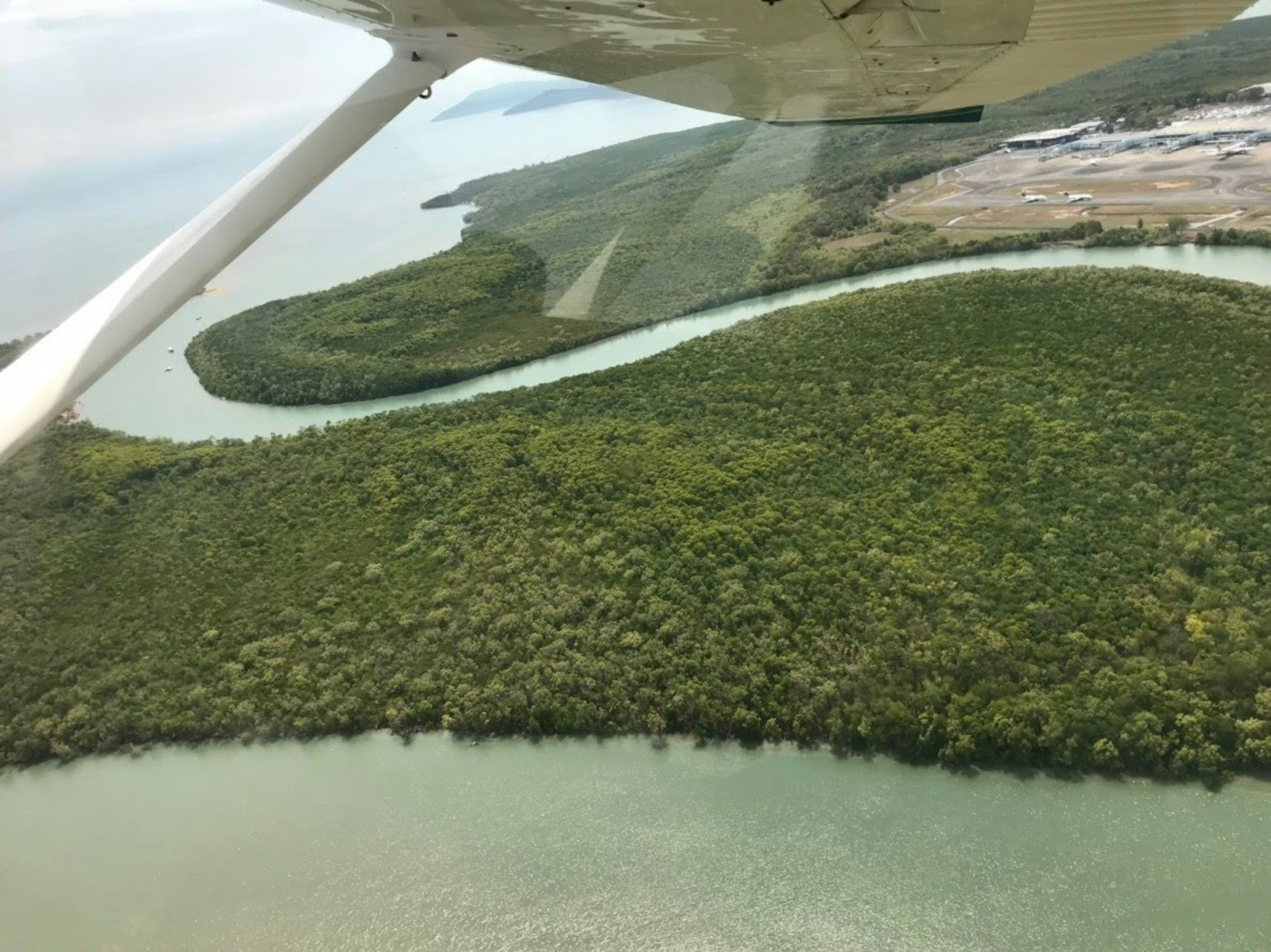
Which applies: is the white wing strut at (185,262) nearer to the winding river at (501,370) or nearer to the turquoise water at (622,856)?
the turquoise water at (622,856)

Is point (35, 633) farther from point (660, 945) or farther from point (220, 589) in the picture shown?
point (660, 945)

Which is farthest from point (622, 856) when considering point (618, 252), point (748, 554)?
point (618, 252)

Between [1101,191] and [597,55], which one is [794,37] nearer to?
[597,55]

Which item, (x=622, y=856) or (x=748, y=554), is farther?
(x=748, y=554)

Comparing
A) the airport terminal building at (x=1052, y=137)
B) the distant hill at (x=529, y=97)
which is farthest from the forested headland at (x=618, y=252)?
the distant hill at (x=529, y=97)

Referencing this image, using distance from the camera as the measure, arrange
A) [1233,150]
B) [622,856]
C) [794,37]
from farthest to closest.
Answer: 1. [1233,150]
2. [622,856]
3. [794,37]
